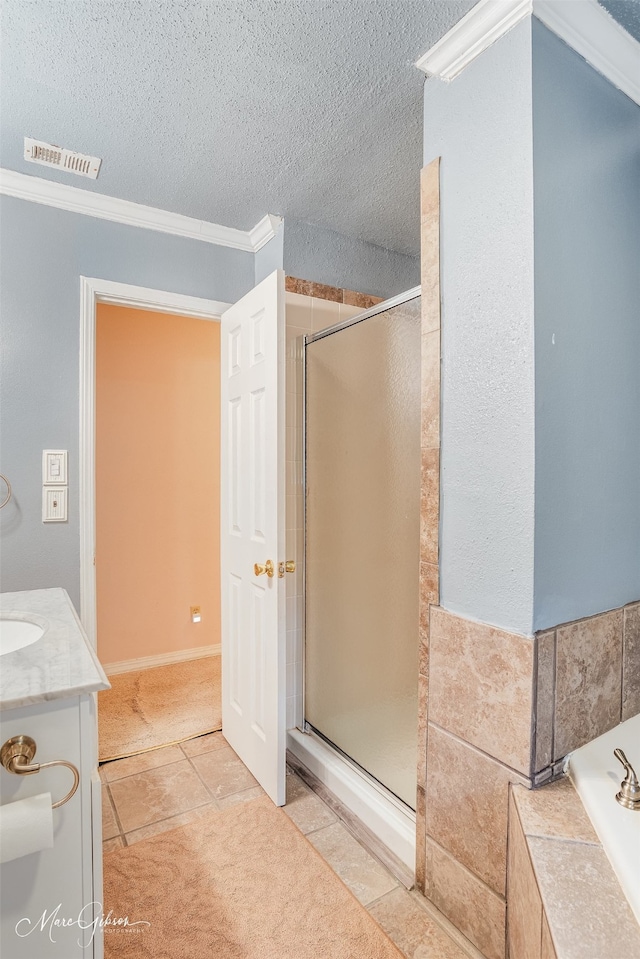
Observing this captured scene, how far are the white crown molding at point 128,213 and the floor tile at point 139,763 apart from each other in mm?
2323

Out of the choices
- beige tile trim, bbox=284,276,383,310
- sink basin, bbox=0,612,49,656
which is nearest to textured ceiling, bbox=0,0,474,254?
beige tile trim, bbox=284,276,383,310

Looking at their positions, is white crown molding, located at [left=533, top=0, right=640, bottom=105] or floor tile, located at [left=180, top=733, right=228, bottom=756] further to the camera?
floor tile, located at [left=180, top=733, right=228, bottom=756]

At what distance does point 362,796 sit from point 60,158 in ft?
8.35

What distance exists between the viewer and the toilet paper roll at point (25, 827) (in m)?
0.88

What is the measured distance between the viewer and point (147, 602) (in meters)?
3.30

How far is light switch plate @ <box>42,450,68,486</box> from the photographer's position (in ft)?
6.77

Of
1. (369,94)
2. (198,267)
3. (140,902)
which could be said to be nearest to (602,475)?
(369,94)

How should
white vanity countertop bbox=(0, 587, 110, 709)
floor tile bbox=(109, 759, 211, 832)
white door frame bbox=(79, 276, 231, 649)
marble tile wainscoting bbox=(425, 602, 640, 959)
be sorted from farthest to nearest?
white door frame bbox=(79, 276, 231, 649), floor tile bbox=(109, 759, 211, 832), marble tile wainscoting bbox=(425, 602, 640, 959), white vanity countertop bbox=(0, 587, 110, 709)

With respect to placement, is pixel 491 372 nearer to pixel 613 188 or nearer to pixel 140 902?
pixel 613 188

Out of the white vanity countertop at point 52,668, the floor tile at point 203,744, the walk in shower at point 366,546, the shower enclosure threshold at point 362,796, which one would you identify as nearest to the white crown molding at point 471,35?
the walk in shower at point 366,546

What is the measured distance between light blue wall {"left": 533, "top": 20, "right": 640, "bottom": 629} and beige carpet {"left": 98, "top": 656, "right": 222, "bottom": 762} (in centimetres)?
198

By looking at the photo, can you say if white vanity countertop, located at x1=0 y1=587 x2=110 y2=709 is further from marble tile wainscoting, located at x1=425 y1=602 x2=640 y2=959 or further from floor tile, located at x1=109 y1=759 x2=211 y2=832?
floor tile, located at x1=109 y1=759 x2=211 y2=832

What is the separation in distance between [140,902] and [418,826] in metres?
0.84

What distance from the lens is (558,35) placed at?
1.25 metres
